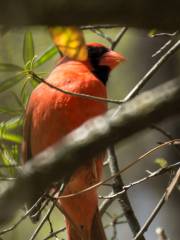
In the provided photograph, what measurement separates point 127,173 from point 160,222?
97 cm

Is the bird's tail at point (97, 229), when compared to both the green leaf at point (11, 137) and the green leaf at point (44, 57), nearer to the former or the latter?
the green leaf at point (11, 137)

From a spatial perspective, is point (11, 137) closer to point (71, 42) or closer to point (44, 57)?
point (44, 57)

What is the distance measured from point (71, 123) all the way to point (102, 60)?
840 mm

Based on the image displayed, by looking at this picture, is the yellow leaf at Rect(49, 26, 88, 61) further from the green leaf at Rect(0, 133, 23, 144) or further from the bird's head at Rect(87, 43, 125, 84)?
the bird's head at Rect(87, 43, 125, 84)

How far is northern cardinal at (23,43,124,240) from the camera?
2789 millimetres

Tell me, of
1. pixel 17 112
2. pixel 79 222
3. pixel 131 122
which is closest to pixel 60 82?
pixel 17 112

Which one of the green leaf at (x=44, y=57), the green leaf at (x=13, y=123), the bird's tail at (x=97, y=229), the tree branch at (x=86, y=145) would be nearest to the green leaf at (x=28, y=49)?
the green leaf at (x=44, y=57)

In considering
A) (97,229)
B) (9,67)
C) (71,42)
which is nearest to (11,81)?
(9,67)

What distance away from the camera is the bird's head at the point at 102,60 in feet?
Result: 11.5

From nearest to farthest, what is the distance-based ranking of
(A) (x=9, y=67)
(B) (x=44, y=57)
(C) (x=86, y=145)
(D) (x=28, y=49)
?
(C) (x=86, y=145) < (A) (x=9, y=67) < (D) (x=28, y=49) < (B) (x=44, y=57)

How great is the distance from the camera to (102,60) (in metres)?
3.51

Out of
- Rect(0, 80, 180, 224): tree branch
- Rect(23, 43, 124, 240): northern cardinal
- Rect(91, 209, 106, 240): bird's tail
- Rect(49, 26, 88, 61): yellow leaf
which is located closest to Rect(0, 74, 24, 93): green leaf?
Rect(23, 43, 124, 240): northern cardinal

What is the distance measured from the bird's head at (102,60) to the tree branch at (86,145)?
2.44 metres

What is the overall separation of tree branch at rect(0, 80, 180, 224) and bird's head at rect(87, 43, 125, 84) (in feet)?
8.01
